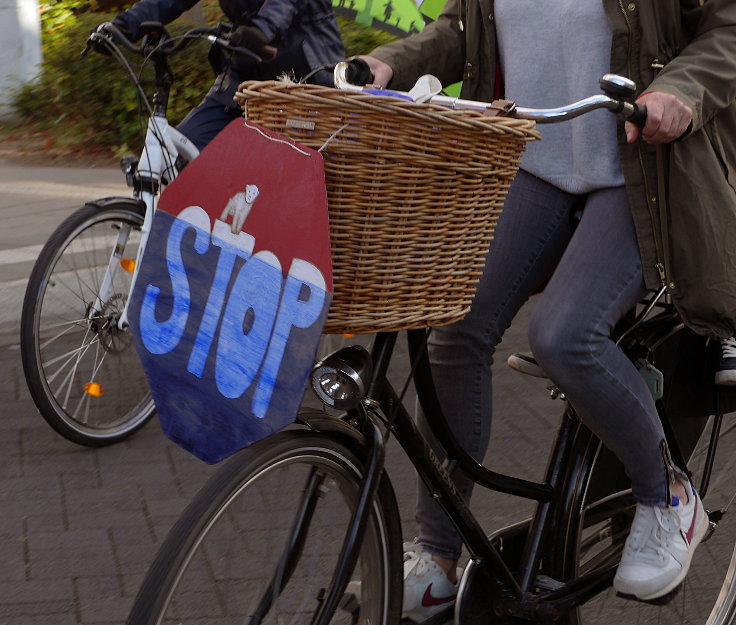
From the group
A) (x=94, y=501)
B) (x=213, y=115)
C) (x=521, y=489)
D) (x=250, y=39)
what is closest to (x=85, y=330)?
(x=94, y=501)

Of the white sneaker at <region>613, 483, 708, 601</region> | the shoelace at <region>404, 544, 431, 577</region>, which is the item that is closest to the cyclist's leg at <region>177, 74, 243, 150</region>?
the shoelace at <region>404, 544, 431, 577</region>

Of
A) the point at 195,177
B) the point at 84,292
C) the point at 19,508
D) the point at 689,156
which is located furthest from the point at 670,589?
the point at 84,292

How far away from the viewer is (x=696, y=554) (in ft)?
10.5

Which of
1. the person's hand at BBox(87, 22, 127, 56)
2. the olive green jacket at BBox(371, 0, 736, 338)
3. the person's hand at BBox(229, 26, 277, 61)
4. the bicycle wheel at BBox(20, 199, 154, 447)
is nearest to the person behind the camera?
the olive green jacket at BBox(371, 0, 736, 338)

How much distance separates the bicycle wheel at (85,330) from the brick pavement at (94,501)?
4.8 inches

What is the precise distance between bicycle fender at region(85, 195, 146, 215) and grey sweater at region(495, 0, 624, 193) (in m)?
1.98

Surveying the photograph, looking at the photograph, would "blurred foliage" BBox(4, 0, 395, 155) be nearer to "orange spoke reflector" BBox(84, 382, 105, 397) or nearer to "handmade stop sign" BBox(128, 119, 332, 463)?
"orange spoke reflector" BBox(84, 382, 105, 397)

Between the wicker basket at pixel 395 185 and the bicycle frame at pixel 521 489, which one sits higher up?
the wicker basket at pixel 395 185

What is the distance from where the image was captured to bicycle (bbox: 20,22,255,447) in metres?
4.16

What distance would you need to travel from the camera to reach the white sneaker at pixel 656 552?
8.72ft

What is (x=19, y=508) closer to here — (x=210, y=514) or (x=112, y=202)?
(x=112, y=202)

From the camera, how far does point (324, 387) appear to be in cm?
216

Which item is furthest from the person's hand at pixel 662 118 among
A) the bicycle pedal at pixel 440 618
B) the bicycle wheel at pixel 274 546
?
the bicycle pedal at pixel 440 618

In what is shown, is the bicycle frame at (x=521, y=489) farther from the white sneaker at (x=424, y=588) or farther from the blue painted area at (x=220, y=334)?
the blue painted area at (x=220, y=334)
